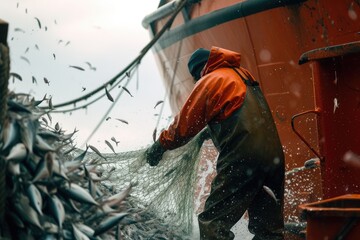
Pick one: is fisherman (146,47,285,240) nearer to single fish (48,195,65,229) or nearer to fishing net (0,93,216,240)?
fishing net (0,93,216,240)

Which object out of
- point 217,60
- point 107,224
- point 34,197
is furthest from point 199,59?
point 34,197

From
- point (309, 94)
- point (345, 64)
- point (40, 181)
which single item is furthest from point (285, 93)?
point (40, 181)

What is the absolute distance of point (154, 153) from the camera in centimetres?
470

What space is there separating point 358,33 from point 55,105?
366cm

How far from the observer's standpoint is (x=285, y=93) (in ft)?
22.4

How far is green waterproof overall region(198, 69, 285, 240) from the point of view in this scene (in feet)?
14.1

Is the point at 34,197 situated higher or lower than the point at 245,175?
higher

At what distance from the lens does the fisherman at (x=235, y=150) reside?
14.2 feet

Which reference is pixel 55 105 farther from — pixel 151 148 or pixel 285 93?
pixel 285 93

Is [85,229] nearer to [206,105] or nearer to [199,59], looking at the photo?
[206,105]

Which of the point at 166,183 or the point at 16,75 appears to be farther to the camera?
the point at 166,183

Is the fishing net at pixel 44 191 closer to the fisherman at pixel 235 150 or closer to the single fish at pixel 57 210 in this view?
the single fish at pixel 57 210

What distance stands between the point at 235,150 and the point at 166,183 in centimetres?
91

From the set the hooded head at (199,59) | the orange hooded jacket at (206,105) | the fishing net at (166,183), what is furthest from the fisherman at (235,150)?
the fishing net at (166,183)
